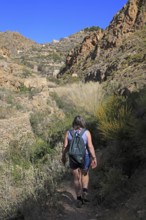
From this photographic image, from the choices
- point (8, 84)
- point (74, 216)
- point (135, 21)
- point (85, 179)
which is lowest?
point (74, 216)

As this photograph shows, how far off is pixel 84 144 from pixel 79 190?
2.89 feet

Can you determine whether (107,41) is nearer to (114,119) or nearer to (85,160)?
(114,119)

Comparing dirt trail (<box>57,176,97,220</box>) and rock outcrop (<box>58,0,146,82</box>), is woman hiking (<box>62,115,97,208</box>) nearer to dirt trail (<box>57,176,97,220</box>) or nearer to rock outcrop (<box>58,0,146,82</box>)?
dirt trail (<box>57,176,97,220</box>)

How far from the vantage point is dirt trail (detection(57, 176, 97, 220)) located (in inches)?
279

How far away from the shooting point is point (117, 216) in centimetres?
660

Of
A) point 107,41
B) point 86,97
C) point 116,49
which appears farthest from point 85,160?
point 107,41

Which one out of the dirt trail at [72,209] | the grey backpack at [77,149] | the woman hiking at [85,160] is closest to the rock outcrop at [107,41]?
the dirt trail at [72,209]

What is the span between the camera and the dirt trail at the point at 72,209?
7092 mm

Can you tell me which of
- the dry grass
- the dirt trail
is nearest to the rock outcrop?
the dry grass

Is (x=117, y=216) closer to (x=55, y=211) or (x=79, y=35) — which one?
(x=55, y=211)

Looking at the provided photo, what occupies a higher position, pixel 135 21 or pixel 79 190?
pixel 135 21

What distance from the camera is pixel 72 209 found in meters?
7.36

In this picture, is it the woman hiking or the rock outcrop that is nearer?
the woman hiking

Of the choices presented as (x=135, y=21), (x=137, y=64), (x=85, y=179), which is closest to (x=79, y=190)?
(x=85, y=179)
